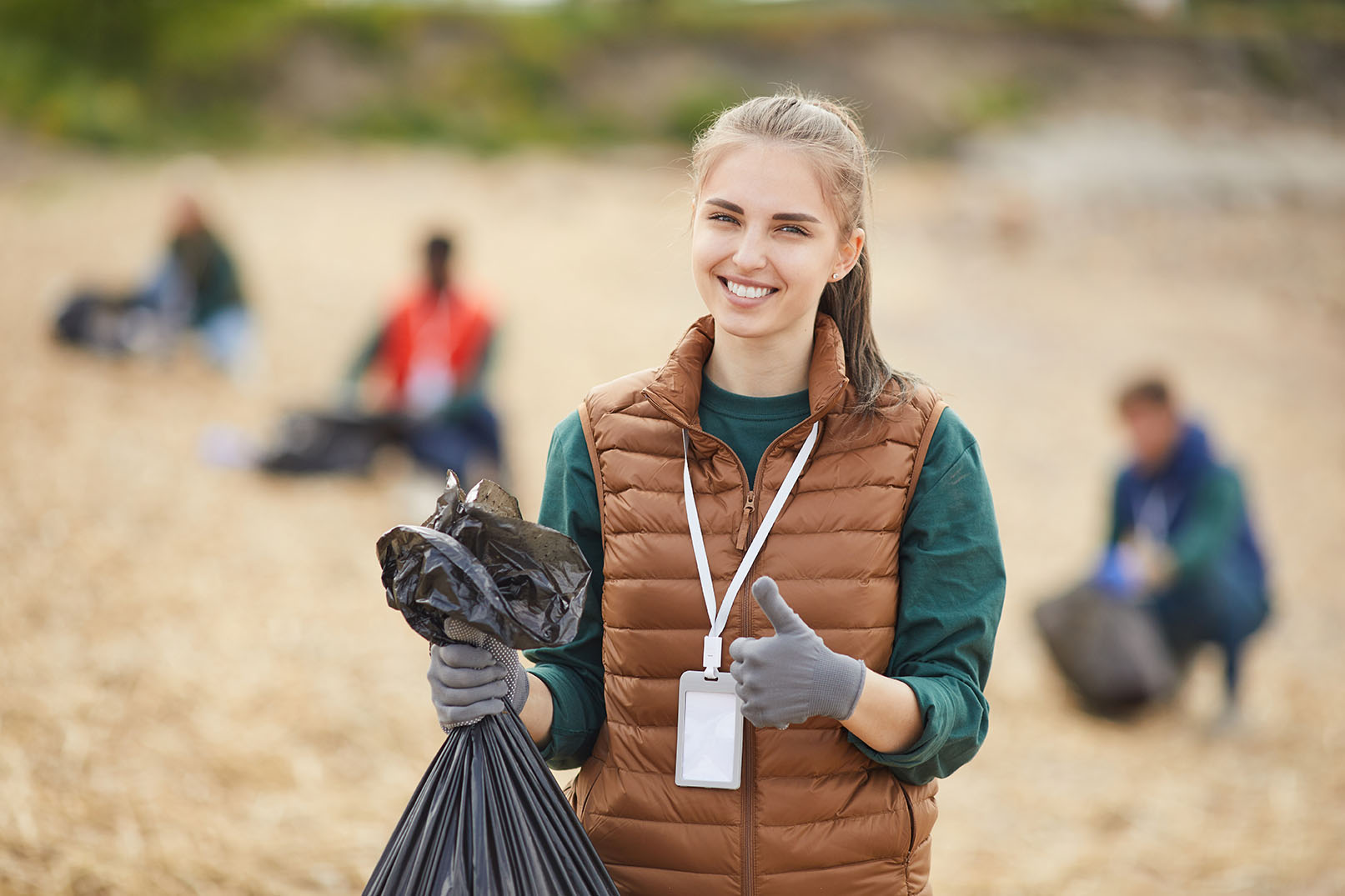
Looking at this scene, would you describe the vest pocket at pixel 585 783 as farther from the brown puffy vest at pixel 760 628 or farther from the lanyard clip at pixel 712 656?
the lanyard clip at pixel 712 656

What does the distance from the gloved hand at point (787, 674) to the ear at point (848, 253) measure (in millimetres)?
545

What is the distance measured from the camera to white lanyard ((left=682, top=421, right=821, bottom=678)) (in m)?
1.66

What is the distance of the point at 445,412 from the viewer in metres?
6.96

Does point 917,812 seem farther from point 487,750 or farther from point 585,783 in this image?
point 487,750

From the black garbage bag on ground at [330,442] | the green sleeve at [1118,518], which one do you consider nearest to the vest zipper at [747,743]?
→ the green sleeve at [1118,518]

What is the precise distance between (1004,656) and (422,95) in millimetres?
24638

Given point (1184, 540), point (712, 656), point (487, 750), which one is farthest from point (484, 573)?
point (1184, 540)

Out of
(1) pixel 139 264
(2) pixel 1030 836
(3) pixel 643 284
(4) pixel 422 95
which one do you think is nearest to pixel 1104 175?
(3) pixel 643 284

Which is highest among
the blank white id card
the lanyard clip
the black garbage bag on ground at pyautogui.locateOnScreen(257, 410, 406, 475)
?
the black garbage bag on ground at pyautogui.locateOnScreen(257, 410, 406, 475)

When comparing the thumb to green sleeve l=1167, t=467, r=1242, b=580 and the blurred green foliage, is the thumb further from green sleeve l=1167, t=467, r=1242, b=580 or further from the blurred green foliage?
the blurred green foliage

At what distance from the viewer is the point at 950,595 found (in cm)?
169

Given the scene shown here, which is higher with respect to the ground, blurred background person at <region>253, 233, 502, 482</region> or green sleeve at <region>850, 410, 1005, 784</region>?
blurred background person at <region>253, 233, 502, 482</region>

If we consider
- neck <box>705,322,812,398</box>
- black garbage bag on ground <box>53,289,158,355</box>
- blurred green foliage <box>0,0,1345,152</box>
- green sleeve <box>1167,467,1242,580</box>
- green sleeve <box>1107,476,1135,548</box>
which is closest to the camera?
neck <box>705,322,812,398</box>

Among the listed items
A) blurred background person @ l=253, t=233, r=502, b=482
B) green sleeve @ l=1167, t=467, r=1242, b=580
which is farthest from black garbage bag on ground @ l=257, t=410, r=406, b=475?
green sleeve @ l=1167, t=467, r=1242, b=580
